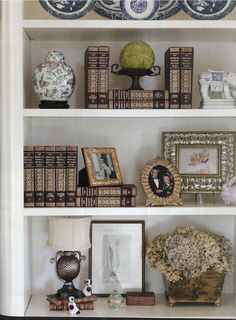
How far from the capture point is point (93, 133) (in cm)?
172

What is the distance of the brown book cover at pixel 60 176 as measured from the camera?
5.20 ft

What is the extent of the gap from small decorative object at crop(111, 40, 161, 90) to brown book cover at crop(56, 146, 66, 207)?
0.28 metres

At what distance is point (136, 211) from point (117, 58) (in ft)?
1.56

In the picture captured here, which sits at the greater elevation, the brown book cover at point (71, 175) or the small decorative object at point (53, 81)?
the small decorative object at point (53, 81)

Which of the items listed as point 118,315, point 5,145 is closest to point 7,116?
point 5,145

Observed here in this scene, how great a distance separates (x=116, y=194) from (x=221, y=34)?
0.55 metres

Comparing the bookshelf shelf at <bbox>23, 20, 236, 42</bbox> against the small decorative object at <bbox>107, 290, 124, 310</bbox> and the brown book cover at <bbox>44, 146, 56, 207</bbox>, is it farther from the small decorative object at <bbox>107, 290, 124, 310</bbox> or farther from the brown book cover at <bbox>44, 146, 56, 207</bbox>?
the small decorative object at <bbox>107, 290, 124, 310</bbox>

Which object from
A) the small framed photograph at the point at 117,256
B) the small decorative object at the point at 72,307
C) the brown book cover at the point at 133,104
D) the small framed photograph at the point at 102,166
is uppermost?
the brown book cover at the point at 133,104

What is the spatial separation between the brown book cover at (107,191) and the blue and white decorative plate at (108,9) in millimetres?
485

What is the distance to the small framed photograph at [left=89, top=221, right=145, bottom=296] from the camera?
1.72 metres

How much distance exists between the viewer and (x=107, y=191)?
159cm

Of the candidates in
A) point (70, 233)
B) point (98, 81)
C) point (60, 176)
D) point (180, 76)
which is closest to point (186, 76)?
point (180, 76)

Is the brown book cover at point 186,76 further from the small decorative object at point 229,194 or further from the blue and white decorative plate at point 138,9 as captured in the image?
the small decorative object at point 229,194

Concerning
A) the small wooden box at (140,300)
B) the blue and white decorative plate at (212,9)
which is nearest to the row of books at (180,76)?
the blue and white decorative plate at (212,9)
